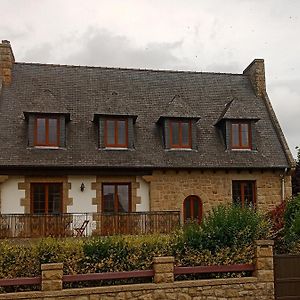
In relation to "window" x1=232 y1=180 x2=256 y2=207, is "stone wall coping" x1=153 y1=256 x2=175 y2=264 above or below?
below

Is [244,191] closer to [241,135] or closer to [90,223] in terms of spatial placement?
[241,135]

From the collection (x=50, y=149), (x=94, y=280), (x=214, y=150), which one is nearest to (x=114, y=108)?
(x=50, y=149)

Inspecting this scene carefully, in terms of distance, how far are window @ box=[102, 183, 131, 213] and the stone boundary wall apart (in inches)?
303

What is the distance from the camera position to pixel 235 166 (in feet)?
63.2

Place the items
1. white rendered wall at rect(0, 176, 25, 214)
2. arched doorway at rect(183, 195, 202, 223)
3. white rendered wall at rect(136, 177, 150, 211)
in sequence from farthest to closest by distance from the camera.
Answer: arched doorway at rect(183, 195, 202, 223) → white rendered wall at rect(136, 177, 150, 211) → white rendered wall at rect(0, 176, 25, 214)

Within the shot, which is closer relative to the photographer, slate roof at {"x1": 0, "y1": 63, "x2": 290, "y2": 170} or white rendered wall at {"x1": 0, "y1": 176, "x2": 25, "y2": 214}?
white rendered wall at {"x1": 0, "y1": 176, "x2": 25, "y2": 214}

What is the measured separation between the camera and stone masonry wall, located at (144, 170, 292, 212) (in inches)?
743

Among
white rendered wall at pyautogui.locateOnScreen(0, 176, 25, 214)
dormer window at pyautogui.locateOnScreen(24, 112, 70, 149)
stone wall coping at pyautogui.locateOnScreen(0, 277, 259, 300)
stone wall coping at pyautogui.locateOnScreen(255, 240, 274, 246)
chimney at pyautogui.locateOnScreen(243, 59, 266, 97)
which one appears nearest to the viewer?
stone wall coping at pyautogui.locateOnScreen(0, 277, 259, 300)

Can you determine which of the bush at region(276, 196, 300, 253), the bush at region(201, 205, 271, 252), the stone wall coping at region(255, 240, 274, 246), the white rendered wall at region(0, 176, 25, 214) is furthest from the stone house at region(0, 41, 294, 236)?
the stone wall coping at region(255, 240, 274, 246)

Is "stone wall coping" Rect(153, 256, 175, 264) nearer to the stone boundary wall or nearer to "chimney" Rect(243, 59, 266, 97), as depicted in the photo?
the stone boundary wall

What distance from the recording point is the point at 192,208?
19422 mm

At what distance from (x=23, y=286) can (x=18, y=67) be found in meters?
13.4

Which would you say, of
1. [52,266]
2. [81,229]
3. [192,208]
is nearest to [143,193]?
[192,208]

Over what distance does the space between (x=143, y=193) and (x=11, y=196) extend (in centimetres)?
507
